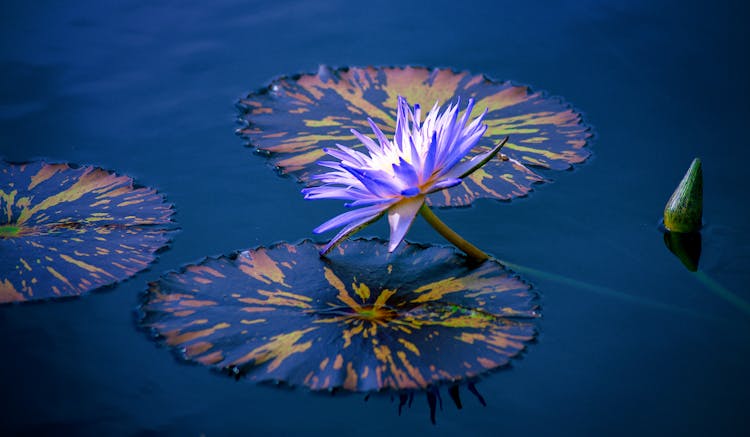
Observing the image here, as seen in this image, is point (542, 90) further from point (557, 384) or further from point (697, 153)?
point (557, 384)

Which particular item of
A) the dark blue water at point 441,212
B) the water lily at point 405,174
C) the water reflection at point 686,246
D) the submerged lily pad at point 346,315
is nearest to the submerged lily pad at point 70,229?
the dark blue water at point 441,212

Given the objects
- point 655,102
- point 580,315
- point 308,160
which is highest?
point 655,102

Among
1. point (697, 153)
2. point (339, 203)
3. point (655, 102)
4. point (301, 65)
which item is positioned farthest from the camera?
point (301, 65)

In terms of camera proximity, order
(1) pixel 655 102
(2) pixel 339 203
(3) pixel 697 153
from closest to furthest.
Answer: (2) pixel 339 203 < (3) pixel 697 153 < (1) pixel 655 102

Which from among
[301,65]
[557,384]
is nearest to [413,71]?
[301,65]

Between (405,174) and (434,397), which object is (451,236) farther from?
(434,397)

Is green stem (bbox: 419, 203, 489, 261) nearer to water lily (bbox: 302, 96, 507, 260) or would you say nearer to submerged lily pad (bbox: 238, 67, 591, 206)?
water lily (bbox: 302, 96, 507, 260)
